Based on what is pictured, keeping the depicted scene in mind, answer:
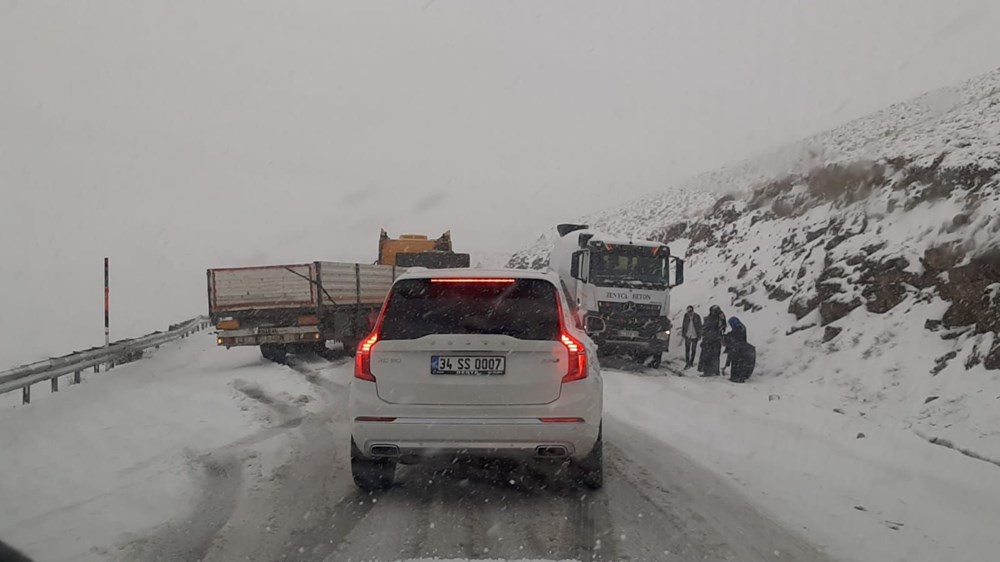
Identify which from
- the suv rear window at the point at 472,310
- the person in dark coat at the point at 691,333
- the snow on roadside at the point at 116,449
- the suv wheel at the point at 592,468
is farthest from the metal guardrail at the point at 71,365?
the person in dark coat at the point at 691,333

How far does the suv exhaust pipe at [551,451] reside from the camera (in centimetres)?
511

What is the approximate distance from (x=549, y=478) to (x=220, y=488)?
107 inches

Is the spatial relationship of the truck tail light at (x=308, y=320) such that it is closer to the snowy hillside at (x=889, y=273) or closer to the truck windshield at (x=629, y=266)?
the truck windshield at (x=629, y=266)

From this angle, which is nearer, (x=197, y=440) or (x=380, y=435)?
(x=380, y=435)

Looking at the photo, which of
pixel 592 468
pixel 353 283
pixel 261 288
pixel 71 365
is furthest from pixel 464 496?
pixel 353 283

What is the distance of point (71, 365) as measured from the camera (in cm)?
1151

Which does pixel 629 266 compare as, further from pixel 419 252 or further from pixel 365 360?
pixel 365 360

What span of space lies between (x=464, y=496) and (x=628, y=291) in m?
12.0

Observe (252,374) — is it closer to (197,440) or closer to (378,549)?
(197,440)

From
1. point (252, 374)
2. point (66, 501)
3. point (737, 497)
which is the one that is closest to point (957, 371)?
point (737, 497)

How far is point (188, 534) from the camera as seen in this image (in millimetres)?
4617

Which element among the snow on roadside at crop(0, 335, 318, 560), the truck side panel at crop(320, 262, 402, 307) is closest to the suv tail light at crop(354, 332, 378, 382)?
the snow on roadside at crop(0, 335, 318, 560)

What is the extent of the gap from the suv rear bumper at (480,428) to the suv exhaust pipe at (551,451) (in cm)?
1

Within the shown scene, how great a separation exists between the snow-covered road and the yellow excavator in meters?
13.0
